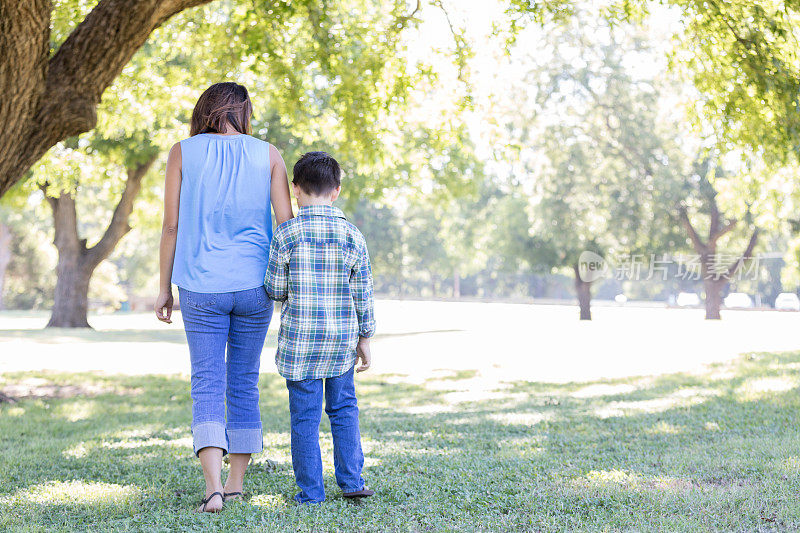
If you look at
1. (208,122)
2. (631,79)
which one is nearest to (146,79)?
(208,122)

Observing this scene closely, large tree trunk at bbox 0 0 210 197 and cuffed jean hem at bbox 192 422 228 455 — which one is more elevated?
large tree trunk at bbox 0 0 210 197

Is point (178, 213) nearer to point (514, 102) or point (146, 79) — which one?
point (146, 79)

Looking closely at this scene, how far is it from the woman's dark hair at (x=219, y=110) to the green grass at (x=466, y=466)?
1.94m

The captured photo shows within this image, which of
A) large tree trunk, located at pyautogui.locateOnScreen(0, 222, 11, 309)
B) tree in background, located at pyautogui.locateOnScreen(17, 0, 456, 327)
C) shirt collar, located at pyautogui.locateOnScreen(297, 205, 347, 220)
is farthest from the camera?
large tree trunk, located at pyautogui.locateOnScreen(0, 222, 11, 309)

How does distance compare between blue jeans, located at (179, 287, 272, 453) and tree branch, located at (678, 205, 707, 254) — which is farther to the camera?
tree branch, located at (678, 205, 707, 254)

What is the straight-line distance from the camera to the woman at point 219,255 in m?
3.58

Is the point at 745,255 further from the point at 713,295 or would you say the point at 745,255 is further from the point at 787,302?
the point at 787,302

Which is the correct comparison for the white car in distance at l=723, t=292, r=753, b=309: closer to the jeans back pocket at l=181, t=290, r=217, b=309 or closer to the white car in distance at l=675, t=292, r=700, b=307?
the white car in distance at l=675, t=292, r=700, b=307

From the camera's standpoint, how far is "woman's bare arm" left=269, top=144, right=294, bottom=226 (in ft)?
12.4

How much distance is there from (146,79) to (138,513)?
10.3 m

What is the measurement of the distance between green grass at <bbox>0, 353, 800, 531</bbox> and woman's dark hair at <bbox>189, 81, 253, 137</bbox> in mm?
1943

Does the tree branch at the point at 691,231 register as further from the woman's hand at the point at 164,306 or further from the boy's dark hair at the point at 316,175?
the woman's hand at the point at 164,306

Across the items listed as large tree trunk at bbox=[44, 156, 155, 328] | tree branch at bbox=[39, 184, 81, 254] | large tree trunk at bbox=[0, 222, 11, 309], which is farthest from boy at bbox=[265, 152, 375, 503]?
large tree trunk at bbox=[0, 222, 11, 309]

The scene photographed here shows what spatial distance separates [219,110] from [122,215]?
19.6 metres
